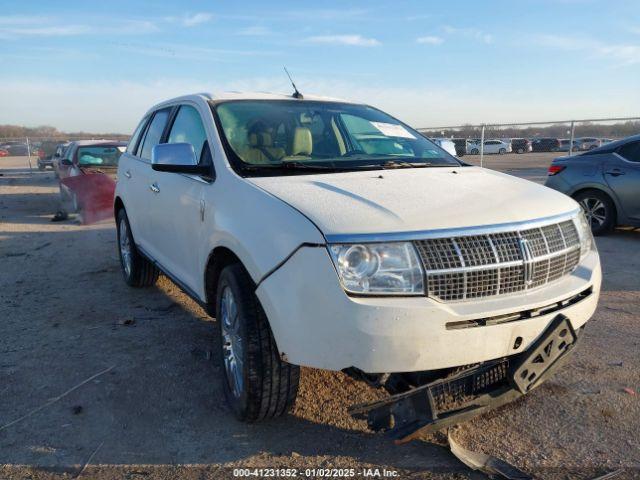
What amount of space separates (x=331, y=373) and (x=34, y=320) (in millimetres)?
2762

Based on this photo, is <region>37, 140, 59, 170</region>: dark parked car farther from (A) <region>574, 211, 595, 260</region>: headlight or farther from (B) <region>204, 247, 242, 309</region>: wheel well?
(A) <region>574, 211, 595, 260</region>: headlight

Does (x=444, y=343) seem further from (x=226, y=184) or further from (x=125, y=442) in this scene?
(x=125, y=442)

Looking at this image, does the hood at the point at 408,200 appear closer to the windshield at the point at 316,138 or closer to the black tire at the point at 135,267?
the windshield at the point at 316,138

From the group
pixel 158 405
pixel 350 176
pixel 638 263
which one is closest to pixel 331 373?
pixel 158 405

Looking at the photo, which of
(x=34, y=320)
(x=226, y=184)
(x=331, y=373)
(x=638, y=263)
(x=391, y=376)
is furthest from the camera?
(x=638, y=263)

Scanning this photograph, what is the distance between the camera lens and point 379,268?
7.69 ft

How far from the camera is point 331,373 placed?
364cm

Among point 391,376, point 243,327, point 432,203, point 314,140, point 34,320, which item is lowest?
point 34,320

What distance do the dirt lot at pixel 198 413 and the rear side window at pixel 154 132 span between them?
1411mm

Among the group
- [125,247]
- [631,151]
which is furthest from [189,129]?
[631,151]

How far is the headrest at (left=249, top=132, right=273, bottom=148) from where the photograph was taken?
3578 mm

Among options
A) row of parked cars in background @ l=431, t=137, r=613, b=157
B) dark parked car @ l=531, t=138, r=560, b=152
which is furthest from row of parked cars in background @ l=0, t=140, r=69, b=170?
dark parked car @ l=531, t=138, r=560, b=152

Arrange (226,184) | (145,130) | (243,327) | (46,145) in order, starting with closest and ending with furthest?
(243,327)
(226,184)
(145,130)
(46,145)

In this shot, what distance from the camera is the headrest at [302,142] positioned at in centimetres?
365
